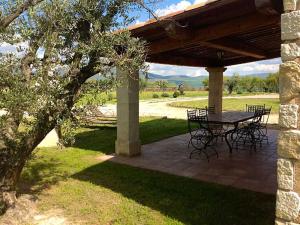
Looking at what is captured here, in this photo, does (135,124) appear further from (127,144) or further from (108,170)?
(108,170)

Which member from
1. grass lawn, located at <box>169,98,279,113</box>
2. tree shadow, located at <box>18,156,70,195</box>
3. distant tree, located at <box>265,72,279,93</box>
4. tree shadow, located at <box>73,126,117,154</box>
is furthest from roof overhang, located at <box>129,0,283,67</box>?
distant tree, located at <box>265,72,279,93</box>

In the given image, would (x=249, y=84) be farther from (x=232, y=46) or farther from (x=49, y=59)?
(x=49, y=59)

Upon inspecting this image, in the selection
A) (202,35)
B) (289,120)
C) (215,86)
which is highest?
(202,35)

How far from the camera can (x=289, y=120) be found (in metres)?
2.87

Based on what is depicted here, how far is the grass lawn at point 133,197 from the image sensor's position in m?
4.34

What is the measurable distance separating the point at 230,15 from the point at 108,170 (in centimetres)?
398

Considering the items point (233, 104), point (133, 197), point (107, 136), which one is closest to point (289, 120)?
point (133, 197)

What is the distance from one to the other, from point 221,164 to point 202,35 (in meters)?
3.14

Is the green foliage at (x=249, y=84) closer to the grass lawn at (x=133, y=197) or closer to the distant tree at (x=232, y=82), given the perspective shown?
the distant tree at (x=232, y=82)

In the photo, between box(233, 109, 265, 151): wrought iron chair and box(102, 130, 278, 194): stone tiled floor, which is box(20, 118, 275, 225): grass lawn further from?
box(233, 109, 265, 151): wrought iron chair

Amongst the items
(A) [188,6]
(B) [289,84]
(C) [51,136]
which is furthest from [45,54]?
(C) [51,136]

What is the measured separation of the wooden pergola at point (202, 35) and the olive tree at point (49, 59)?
1.70 ft

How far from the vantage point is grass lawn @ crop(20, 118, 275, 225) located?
4.34m

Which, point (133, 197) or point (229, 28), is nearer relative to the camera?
point (229, 28)
